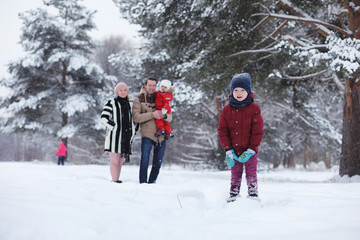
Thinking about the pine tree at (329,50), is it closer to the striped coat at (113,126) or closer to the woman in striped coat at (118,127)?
the woman in striped coat at (118,127)

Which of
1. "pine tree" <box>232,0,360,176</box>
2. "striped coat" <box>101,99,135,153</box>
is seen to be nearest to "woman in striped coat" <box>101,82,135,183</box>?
"striped coat" <box>101,99,135,153</box>

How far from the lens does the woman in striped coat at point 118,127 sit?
443 centimetres

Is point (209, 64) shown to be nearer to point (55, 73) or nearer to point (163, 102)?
point (163, 102)

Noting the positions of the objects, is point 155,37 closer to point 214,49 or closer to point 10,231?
point 214,49

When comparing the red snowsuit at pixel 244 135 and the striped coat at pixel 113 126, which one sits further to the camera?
the striped coat at pixel 113 126

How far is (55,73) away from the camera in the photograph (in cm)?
1695

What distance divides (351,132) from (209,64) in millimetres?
3943

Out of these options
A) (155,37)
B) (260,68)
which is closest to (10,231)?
(260,68)

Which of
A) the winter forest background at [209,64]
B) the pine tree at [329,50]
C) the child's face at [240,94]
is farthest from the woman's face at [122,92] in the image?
the pine tree at [329,50]

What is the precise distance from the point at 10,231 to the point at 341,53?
559 cm

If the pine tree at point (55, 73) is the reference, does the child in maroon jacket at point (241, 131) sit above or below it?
below

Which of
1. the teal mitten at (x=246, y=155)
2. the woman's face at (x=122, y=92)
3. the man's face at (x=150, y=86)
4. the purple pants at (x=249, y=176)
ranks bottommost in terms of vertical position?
the purple pants at (x=249, y=176)

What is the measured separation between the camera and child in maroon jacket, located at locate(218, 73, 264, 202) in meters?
3.11

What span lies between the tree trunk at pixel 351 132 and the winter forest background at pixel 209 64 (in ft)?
0.08
